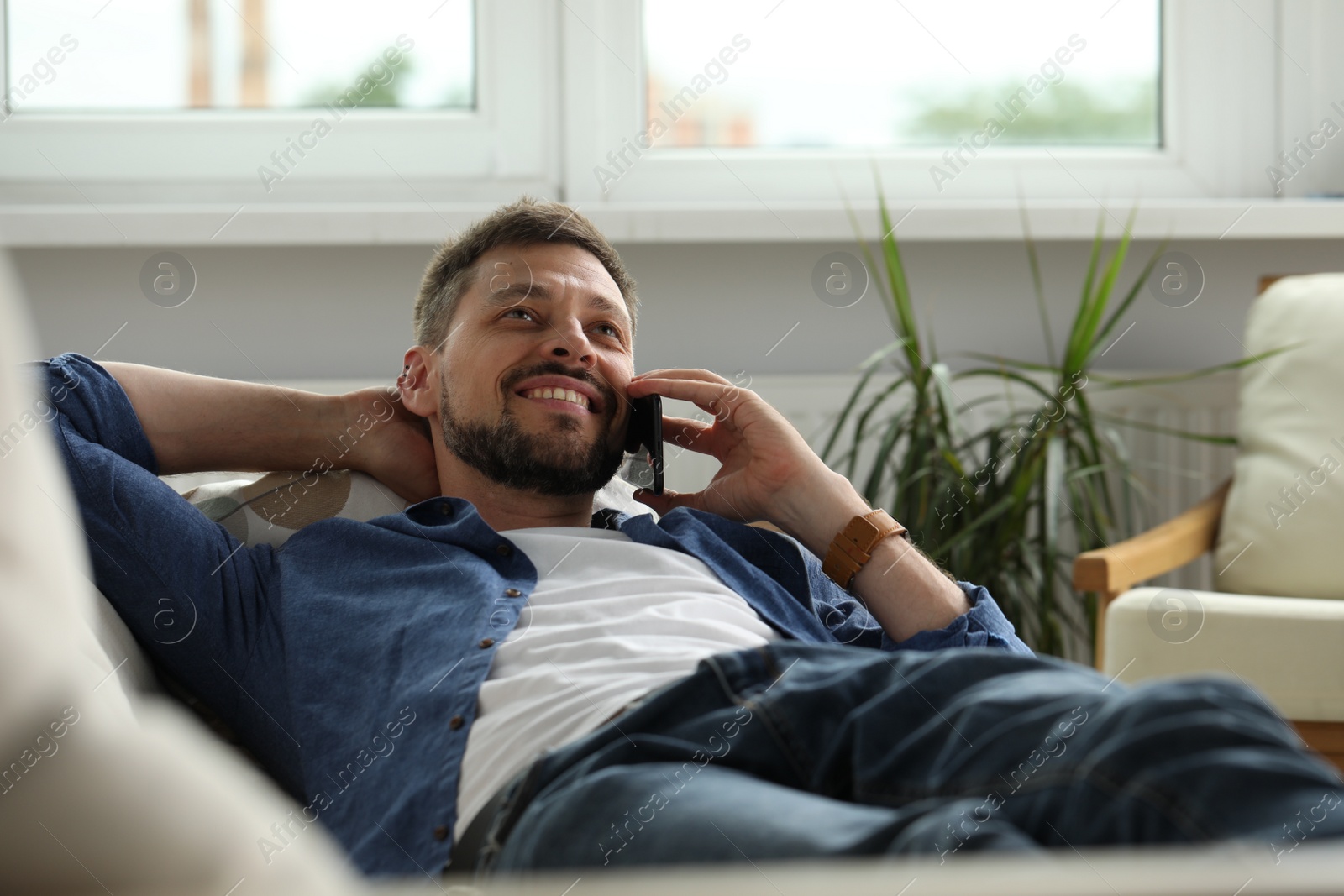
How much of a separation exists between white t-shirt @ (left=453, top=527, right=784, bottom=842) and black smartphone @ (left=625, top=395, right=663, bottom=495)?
0.11 metres

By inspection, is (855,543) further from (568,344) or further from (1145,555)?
(1145,555)

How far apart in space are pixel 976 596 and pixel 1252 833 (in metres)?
0.80

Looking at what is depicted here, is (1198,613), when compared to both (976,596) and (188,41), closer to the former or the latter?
(976,596)

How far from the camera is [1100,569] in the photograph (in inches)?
71.2

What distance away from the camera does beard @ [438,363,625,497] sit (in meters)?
1.43

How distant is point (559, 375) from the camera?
1.45m

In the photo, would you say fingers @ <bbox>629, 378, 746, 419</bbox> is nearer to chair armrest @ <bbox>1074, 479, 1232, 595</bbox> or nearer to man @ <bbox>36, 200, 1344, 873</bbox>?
man @ <bbox>36, 200, 1344, 873</bbox>

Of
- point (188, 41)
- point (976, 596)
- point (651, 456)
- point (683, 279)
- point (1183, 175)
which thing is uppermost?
point (188, 41)

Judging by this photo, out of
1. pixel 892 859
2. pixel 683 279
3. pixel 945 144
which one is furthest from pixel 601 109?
pixel 892 859

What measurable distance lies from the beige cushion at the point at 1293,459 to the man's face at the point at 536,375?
127cm

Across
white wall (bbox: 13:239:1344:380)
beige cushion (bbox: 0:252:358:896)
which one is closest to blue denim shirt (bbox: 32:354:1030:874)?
beige cushion (bbox: 0:252:358:896)

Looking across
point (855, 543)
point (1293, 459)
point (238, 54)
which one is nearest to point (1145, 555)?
point (1293, 459)

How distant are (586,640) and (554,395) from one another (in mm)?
434

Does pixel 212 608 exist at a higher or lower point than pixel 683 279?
lower
